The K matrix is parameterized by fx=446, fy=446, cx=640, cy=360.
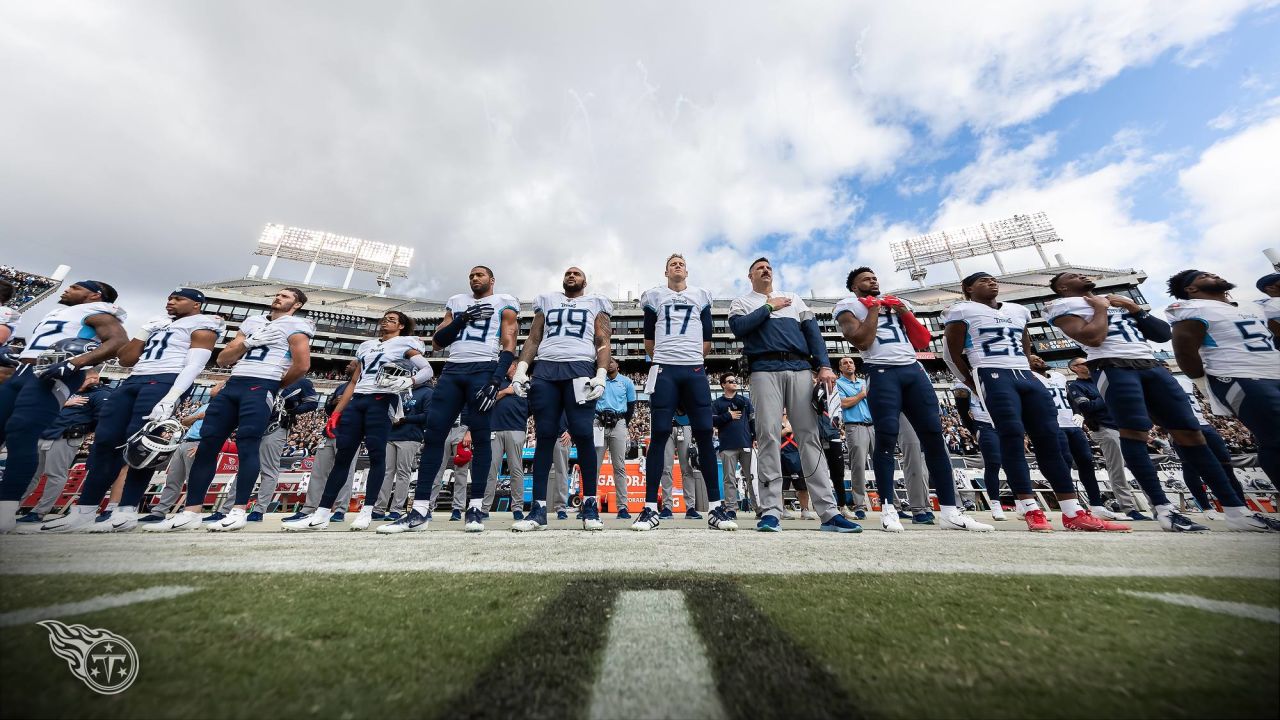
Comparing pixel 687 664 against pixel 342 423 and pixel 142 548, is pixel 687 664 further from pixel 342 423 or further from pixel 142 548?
pixel 342 423

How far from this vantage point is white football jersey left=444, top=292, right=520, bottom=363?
4.29m

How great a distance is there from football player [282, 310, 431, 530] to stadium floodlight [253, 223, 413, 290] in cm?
4733

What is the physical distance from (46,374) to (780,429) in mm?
6405

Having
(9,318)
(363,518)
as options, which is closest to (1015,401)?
(363,518)

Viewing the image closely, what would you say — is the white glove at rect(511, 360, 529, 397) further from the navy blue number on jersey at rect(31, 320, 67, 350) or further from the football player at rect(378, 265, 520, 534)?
the navy blue number on jersey at rect(31, 320, 67, 350)

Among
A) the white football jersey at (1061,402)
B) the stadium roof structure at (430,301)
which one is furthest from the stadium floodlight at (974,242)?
the white football jersey at (1061,402)

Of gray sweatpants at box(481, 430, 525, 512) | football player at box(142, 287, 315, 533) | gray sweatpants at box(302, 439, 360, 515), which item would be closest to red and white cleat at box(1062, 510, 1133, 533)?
gray sweatpants at box(481, 430, 525, 512)

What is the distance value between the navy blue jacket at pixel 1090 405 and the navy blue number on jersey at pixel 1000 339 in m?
3.07

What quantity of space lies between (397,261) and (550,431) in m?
49.6

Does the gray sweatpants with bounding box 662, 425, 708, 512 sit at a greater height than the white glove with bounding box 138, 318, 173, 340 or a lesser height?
lesser

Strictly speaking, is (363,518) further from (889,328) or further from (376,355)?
(889,328)

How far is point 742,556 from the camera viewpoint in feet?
7.40

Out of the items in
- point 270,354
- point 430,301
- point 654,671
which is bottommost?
point 654,671

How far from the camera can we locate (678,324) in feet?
14.1
